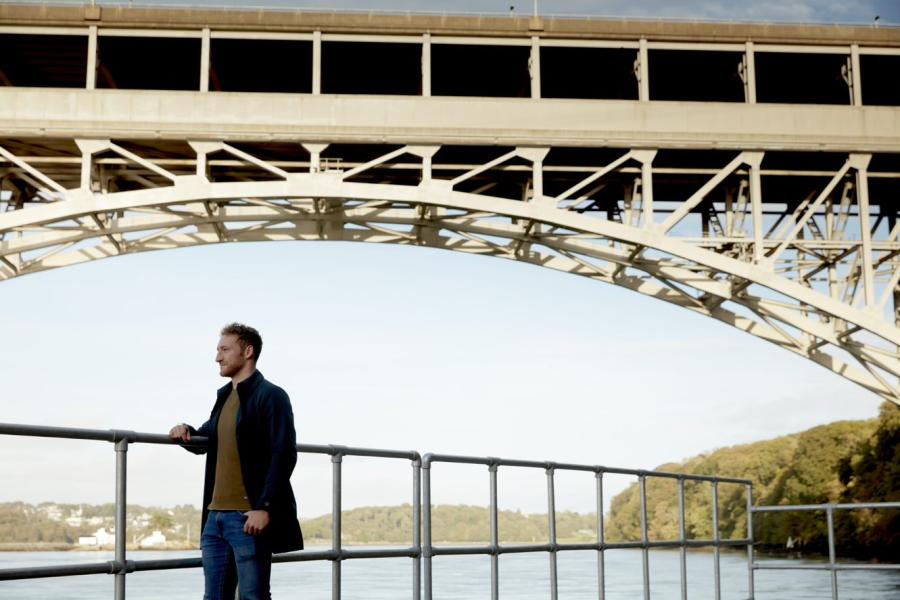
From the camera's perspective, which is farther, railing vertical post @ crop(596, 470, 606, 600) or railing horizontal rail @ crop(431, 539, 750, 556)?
railing vertical post @ crop(596, 470, 606, 600)

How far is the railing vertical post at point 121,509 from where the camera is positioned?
5.40m

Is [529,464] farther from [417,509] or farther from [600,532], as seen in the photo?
[417,509]

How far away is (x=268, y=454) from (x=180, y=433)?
40 centimetres

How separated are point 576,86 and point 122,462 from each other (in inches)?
726

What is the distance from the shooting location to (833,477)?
3012 inches

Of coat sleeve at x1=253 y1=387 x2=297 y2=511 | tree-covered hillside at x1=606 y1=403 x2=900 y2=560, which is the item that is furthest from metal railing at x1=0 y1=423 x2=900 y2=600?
tree-covered hillside at x1=606 y1=403 x2=900 y2=560

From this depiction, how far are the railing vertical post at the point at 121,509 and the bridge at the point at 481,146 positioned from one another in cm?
1300

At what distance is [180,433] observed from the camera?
227 inches

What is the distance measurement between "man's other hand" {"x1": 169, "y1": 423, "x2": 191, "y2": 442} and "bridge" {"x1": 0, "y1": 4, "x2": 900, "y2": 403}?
12779 millimetres

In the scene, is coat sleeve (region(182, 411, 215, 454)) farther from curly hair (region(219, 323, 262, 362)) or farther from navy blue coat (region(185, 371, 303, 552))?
curly hair (region(219, 323, 262, 362))

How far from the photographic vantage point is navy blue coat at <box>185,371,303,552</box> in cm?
569

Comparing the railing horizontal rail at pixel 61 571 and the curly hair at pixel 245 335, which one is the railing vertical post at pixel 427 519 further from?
the railing horizontal rail at pixel 61 571

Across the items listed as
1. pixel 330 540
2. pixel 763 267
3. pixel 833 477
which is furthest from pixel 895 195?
pixel 833 477

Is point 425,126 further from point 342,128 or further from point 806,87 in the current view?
point 806,87
